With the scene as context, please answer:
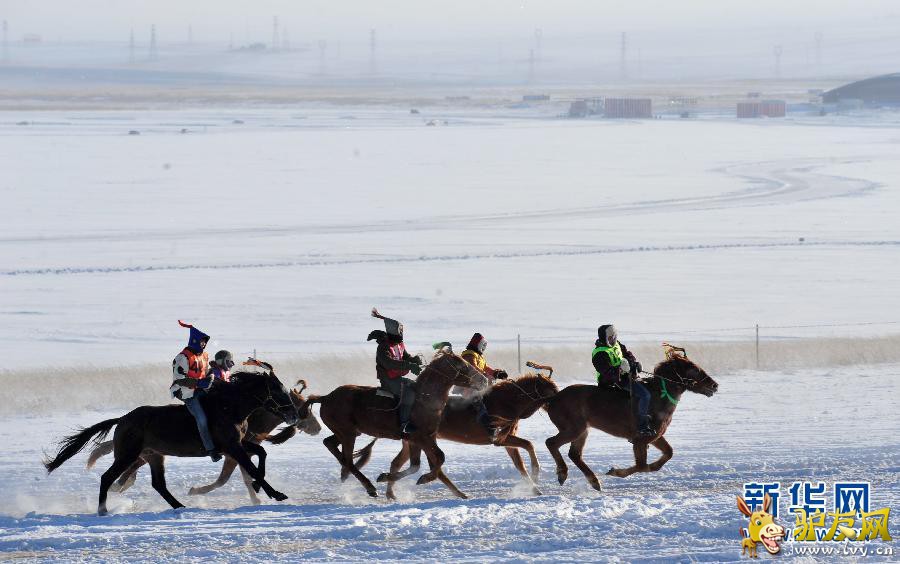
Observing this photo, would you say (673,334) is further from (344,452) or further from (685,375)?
(344,452)

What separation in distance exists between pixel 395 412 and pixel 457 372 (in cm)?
96

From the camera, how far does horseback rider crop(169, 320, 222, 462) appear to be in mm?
12477

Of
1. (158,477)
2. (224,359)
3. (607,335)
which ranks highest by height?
(607,335)

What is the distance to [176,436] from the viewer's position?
492 inches

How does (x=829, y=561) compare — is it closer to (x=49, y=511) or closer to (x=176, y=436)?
(x=176, y=436)

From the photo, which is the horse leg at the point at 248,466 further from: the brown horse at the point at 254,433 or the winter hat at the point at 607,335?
the winter hat at the point at 607,335

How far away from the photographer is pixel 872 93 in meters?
126

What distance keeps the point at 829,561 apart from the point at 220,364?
6.19 meters

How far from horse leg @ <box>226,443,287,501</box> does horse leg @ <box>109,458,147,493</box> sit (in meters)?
0.94

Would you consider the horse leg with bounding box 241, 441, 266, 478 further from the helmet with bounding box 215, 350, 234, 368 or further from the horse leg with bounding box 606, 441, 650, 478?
the horse leg with bounding box 606, 441, 650, 478

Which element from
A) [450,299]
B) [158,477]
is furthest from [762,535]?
[450,299]

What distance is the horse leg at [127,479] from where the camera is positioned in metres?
12.8

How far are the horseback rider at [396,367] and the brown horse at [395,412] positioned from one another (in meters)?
0.11

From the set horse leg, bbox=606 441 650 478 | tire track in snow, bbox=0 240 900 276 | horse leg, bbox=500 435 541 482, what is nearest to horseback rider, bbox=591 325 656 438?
horse leg, bbox=606 441 650 478
